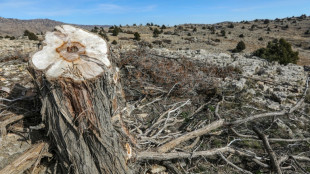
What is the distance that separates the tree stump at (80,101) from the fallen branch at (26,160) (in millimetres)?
153

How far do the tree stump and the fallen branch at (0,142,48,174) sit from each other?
15 centimetres

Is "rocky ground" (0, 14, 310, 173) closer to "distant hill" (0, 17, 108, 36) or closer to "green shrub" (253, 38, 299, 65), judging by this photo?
"green shrub" (253, 38, 299, 65)

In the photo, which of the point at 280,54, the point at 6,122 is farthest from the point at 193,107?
the point at 280,54

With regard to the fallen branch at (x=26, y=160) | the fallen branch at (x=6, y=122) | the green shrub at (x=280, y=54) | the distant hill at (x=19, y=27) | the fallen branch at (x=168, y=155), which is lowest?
the fallen branch at (x=168, y=155)

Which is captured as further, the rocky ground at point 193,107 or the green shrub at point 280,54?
the green shrub at point 280,54

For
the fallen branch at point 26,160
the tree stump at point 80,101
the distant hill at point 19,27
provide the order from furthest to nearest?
the distant hill at point 19,27, the fallen branch at point 26,160, the tree stump at point 80,101

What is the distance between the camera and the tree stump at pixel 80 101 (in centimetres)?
176

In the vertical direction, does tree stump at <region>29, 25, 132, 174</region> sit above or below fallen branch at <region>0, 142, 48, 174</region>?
above

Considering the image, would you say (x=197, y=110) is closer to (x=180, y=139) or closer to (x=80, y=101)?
(x=180, y=139)

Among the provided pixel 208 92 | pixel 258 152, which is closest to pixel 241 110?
pixel 208 92

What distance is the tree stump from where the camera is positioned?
5.78 ft

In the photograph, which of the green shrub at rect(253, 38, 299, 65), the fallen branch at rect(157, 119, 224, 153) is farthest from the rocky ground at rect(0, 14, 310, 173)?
the green shrub at rect(253, 38, 299, 65)

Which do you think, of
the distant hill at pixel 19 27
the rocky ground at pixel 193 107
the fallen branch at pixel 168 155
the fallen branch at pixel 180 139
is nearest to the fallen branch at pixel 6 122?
the rocky ground at pixel 193 107

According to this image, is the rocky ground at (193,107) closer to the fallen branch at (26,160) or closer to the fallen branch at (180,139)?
the fallen branch at (180,139)
